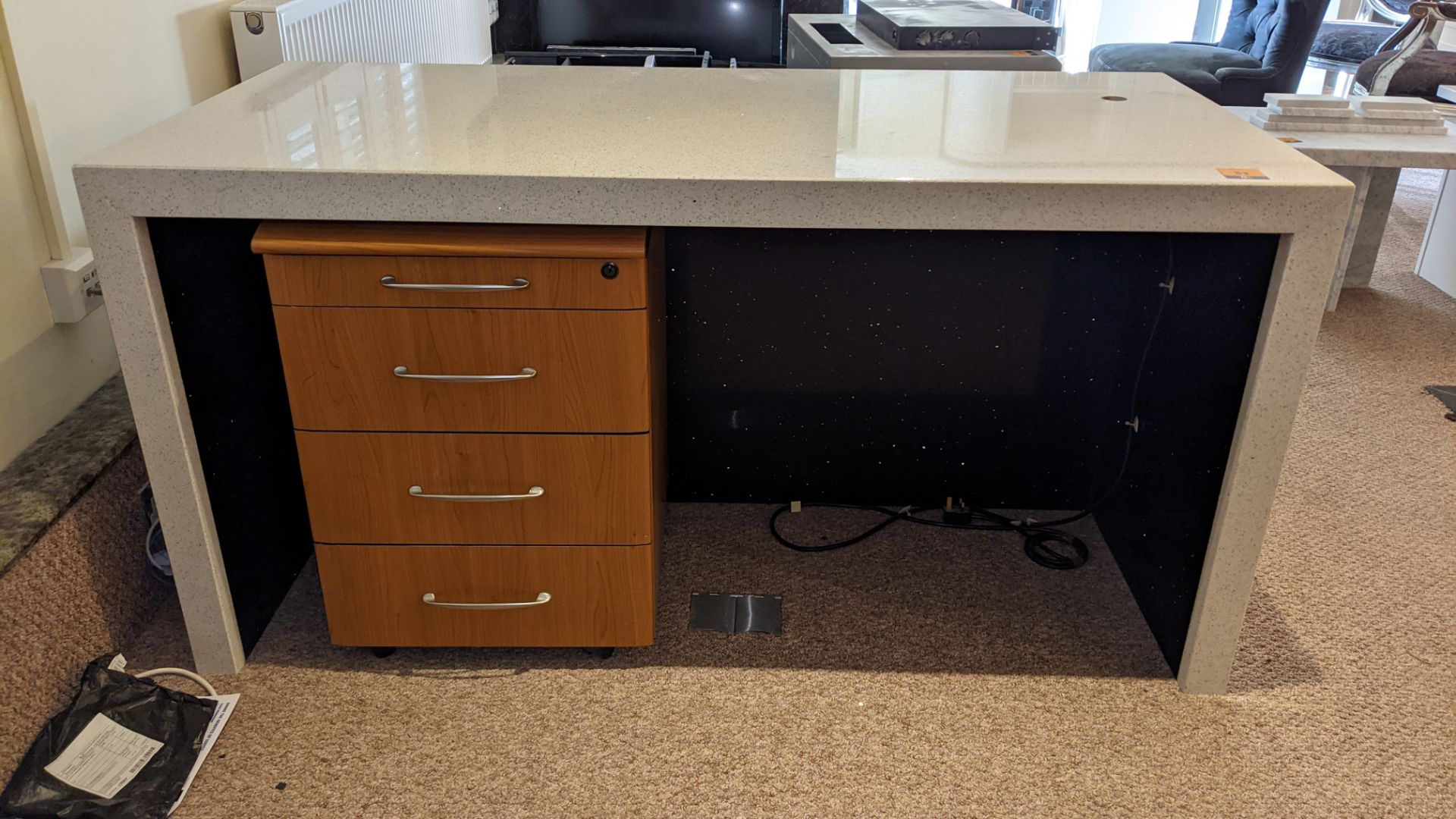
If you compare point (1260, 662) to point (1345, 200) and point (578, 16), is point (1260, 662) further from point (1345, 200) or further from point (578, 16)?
point (578, 16)

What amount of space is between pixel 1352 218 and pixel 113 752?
9.79ft

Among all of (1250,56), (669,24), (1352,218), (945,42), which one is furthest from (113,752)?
(1250,56)

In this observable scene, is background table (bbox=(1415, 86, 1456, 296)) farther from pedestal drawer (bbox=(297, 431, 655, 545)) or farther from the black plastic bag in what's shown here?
the black plastic bag

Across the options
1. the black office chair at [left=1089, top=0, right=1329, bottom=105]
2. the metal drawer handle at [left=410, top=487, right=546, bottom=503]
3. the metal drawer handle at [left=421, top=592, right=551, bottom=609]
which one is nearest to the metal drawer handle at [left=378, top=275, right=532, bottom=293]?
the metal drawer handle at [left=410, top=487, right=546, bottom=503]

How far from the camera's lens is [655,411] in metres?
Answer: 1.59

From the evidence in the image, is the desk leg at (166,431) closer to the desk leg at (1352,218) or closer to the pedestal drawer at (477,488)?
the pedestal drawer at (477,488)

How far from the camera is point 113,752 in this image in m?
1.33

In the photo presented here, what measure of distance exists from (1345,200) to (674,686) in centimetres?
102

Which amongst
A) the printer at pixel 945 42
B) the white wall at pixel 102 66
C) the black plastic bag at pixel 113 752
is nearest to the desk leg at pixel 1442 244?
the printer at pixel 945 42

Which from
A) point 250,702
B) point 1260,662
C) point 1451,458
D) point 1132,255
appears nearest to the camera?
point 250,702

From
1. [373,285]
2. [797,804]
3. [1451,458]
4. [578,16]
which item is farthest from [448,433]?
[578,16]

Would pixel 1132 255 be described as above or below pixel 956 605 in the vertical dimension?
above

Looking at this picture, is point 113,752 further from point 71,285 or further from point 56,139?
point 56,139

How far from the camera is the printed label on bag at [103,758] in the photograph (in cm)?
129
